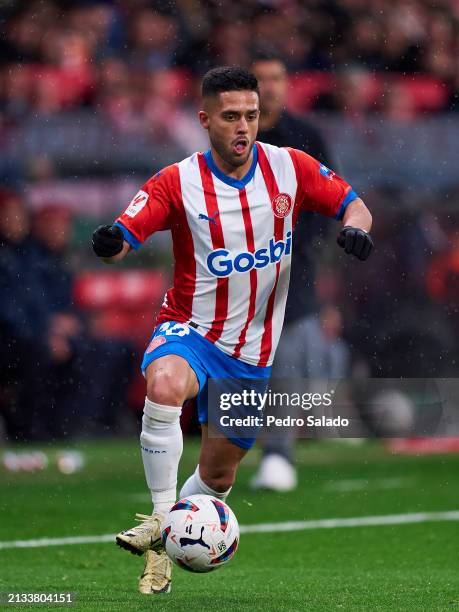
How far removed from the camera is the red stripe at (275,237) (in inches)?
226

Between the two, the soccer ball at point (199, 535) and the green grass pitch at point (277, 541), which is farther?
the green grass pitch at point (277, 541)

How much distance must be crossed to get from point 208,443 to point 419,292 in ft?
21.4

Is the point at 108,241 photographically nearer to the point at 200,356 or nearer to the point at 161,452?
the point at 200,356

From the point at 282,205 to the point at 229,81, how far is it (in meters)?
0.57

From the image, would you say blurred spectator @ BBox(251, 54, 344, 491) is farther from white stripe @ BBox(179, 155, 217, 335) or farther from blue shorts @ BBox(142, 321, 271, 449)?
blue shorts @ BBox(142, 321, 271, 449)

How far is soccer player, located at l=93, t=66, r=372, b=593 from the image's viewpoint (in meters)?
5.38

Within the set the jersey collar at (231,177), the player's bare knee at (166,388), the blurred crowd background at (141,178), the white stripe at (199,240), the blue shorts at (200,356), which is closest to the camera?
the player's bare knee at (166,388)

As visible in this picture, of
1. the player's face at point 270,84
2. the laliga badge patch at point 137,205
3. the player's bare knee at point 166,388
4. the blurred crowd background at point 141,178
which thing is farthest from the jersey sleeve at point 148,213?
the blurred crowd background at point 141,178

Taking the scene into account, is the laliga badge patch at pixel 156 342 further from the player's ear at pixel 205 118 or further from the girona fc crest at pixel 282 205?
the player's ear at pixel 205 118

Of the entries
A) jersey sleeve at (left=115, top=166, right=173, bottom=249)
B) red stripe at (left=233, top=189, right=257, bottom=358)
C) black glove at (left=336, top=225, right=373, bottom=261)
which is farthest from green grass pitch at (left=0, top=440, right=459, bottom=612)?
jersey sleeve at (left=115, top=166, right=173, bottom=249)

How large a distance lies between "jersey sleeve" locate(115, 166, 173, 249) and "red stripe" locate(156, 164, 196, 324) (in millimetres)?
26

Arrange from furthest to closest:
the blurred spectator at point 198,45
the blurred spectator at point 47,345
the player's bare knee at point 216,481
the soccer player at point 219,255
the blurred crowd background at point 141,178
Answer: the blurred spectator at point 198,45 → the blurred crowd background at point 141,178 → the blurred spectator at point 47,345 → the player's bare knee at point 216,481 → the soccer player at point 219,255

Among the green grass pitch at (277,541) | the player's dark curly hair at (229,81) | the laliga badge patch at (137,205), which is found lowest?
the green grass pitch at (277,541)

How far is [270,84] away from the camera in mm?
7996
